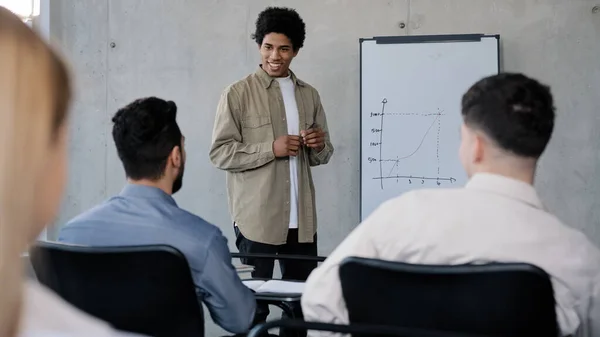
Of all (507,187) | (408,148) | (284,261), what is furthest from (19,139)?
(408,148)

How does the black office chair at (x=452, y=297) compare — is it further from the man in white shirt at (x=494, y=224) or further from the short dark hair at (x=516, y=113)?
the short dark hair at (x=516, y=113)

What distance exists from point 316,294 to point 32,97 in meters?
1.14

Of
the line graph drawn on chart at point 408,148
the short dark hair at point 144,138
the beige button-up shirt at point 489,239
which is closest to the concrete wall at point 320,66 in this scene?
the line graph drawn on chart at point 408,148

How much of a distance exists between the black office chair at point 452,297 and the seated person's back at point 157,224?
39 cm

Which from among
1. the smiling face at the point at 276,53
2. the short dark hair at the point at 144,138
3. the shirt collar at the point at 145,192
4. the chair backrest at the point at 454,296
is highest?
the smiling face at the point at 276,53

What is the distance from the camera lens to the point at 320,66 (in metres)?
4.47

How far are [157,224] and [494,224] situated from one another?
2.79ft

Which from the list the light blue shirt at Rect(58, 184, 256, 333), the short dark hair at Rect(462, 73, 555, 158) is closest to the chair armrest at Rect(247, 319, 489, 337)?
the light blue shirt at Rect(58, 184, 256, 333)

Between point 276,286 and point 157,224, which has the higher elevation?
point 157,224

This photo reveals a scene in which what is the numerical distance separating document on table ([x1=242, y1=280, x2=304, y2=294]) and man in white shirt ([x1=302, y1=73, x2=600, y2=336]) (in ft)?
1.40

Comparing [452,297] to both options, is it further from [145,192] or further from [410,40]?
[410,40]

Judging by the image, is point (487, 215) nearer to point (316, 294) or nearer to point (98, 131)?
point (316, 294)

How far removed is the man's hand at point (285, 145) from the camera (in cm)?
326

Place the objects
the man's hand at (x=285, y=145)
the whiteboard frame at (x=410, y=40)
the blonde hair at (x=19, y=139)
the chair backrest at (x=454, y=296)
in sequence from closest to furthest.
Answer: the blonde hair at (x=19, y=139)
the chair backrest at (x=454, y=296)
the man's hand at (x=285, y=145)
the whiteboard frame at (x=410, y=40)
